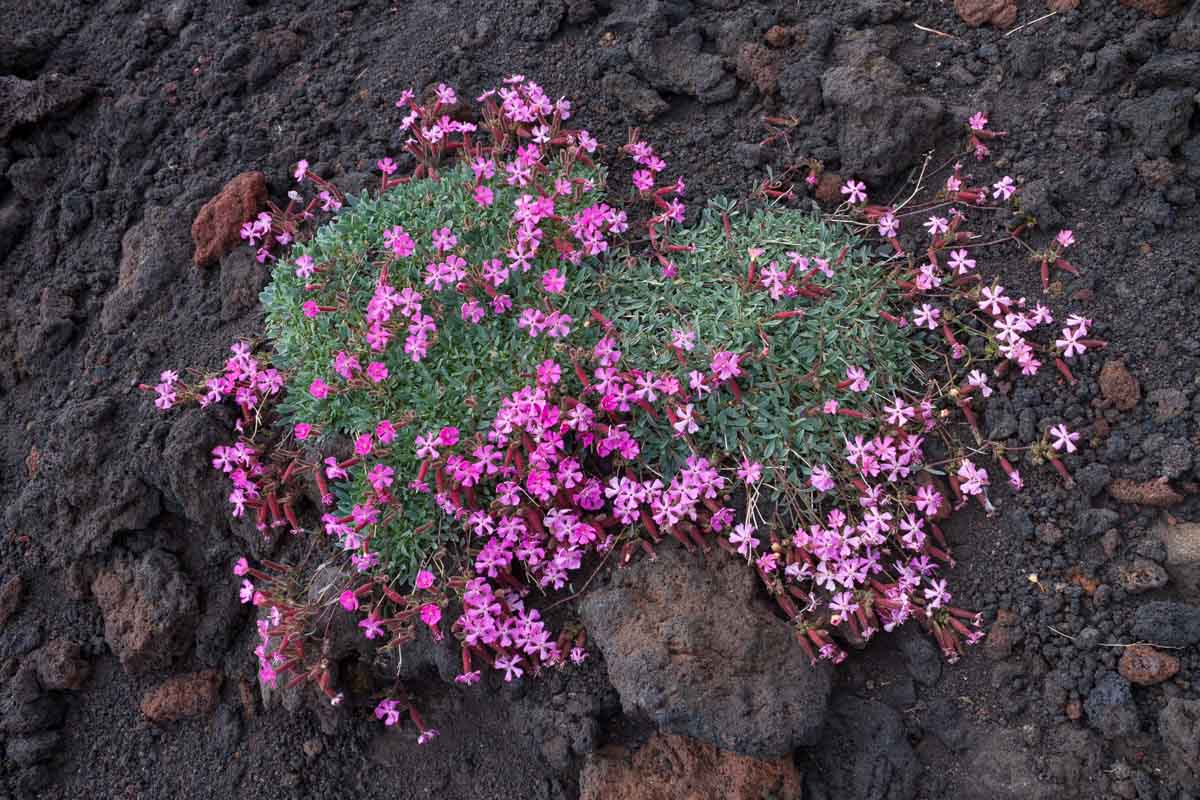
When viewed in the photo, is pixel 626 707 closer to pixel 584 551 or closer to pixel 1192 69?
pixel 584 551

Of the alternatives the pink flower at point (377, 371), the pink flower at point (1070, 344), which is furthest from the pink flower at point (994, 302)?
the pink flower at point (377, 371)

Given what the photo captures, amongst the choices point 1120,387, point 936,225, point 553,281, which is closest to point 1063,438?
point 1120,387

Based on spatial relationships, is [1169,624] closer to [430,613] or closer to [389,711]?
[430,613]

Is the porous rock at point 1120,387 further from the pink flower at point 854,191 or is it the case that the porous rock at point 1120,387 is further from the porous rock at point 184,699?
the porous rock at point 184,699

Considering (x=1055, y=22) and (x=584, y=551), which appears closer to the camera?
(x=584, y=551)

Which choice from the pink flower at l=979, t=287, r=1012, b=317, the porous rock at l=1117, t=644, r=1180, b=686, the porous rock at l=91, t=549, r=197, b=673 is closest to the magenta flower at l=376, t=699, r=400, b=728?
the porous rock at l=91, t=549, r=197, b=673

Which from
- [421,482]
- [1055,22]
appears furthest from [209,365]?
[1055,22]

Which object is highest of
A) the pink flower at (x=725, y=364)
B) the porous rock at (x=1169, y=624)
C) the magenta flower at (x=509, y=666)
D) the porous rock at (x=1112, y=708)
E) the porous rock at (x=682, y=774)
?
the pink flower at (x=725, y=364)
